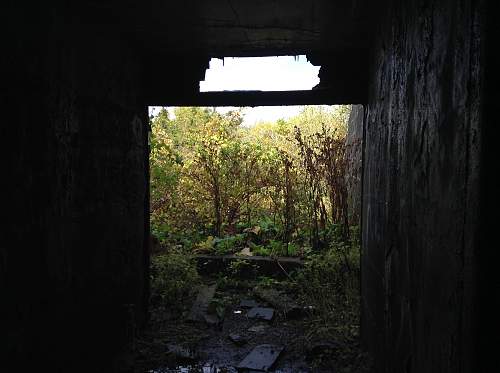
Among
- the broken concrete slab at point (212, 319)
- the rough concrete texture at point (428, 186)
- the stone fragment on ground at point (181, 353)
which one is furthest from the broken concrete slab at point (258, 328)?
the rough concrete texture at point (428, 186)

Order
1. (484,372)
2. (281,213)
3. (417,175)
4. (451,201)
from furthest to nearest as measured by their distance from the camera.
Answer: (281,213) < (417,175) < (451,201) < (484,372)

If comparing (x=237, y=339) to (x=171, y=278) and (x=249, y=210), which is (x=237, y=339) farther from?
(x=249, y=210)

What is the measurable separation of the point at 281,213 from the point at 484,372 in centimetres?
777

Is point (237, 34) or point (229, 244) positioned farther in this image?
point (229, 244)

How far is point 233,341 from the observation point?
16.1 feet

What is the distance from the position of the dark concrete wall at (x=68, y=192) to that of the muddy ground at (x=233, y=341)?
511 millimetres

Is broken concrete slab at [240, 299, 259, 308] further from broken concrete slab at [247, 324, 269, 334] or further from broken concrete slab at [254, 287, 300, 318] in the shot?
broken concrete slab at [247, 324, 269, 334]

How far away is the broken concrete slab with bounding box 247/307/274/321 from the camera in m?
5.62

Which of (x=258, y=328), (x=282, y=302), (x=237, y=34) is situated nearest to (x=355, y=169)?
(x=282, y=302)

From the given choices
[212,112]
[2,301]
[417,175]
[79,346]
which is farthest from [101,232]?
[212,112]

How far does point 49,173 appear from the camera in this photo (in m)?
2.62

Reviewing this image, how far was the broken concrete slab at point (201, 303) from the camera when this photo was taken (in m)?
5.44

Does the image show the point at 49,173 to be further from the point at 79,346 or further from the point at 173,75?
the point at 173,75

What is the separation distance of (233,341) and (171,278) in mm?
1783
